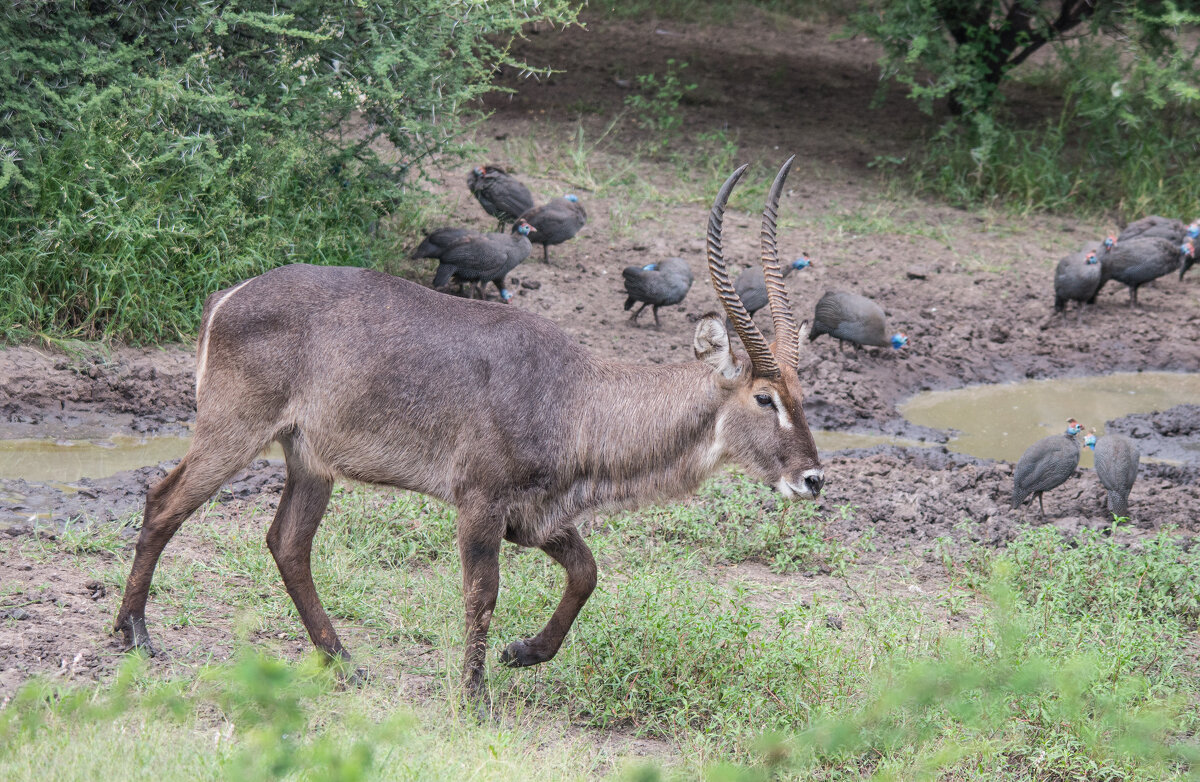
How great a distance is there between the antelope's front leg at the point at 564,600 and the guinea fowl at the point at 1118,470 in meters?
3.13

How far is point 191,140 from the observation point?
7.41 metres

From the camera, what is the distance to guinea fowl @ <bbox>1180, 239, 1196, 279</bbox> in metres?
9.71

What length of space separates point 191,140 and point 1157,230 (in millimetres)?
7579

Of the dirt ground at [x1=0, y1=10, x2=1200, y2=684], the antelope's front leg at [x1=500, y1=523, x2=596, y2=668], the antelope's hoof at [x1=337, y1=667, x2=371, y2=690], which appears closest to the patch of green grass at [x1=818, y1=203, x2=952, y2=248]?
the dirt ground at [x1=0, y1=10, x2=1200, y2=684]

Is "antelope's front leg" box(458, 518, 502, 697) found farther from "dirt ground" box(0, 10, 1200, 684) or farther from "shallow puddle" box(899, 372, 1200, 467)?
"shallow puddle" box(899, 372, 1200, 467)

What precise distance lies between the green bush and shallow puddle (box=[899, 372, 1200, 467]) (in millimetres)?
3786

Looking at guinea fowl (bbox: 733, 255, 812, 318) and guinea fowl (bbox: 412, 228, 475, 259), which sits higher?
guinea fowl (bbox: 412, 228, 475, 259)

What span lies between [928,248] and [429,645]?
700 cm

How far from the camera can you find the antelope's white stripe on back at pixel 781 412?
418 centimetres

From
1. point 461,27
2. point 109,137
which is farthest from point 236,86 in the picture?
point 461,27

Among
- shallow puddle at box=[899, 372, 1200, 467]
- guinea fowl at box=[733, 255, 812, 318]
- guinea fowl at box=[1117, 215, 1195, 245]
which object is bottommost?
shallow puddle at box=[899, 372, 1200, 467]

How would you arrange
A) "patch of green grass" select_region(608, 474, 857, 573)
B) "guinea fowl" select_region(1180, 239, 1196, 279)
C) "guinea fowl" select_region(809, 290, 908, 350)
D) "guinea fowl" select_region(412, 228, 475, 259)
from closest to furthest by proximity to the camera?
"patch of green grass" select_region(608, 474, 857, 573) < "guinea fowl" select_region(809, 290, 908, 350) < "guinea fowl" select_region(412, 228, 475, 259) < "guinea fowl" select_region(1180, 239, 1196, 279)

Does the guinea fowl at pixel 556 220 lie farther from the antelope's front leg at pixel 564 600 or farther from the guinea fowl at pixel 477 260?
the antelope's front leg at pixel 564 600

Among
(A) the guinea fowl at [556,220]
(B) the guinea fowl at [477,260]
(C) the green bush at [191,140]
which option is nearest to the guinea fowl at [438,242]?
(B) the guinea fowl at [477,260]
